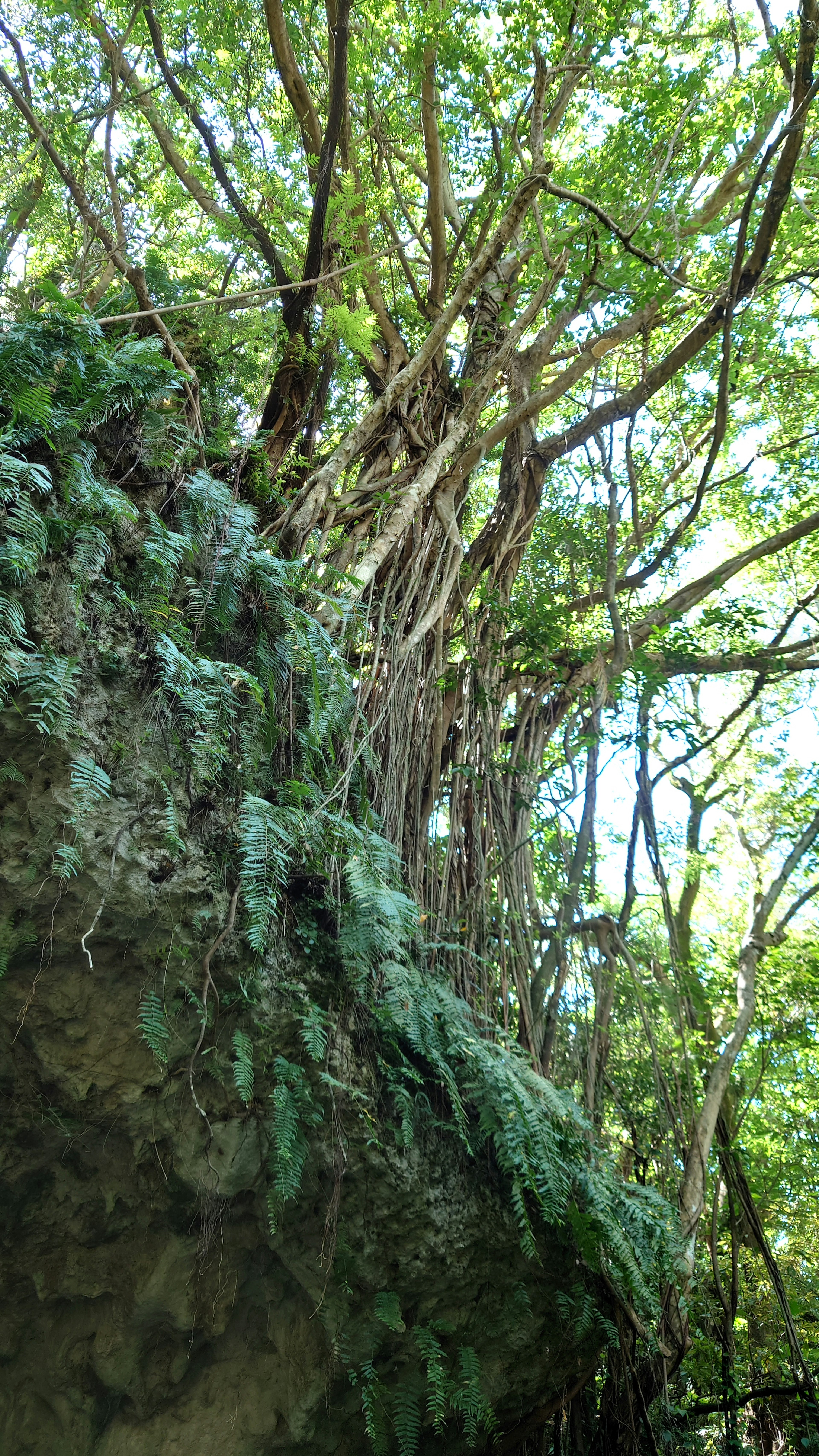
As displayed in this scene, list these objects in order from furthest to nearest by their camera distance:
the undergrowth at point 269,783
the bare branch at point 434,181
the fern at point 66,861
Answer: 1. the bare branch at point 434,181
2. the undergrowth at point 269,783
3. the fern at point 66,861

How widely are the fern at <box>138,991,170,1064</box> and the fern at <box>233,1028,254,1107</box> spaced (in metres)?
0.18

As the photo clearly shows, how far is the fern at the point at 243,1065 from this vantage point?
207cm

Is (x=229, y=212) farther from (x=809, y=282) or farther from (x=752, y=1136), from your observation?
(x=752, y=1136)

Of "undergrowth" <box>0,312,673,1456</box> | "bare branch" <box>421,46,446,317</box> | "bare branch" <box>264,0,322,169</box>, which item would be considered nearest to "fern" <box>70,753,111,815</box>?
"undergrowth" <box>0,312,673,1456</box>

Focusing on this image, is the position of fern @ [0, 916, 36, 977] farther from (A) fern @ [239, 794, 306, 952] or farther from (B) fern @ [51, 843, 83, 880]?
(A) fern @ [239, 794, 306, 952]

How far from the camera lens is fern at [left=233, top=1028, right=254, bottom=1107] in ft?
6.79

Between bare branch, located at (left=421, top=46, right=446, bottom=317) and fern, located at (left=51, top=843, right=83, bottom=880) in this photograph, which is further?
bare branch, located at (left=421, top=46, right=446, bottom=317)

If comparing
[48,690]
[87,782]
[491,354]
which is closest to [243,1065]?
[87,782]

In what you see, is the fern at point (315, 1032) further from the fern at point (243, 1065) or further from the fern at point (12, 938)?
the fern at point (12, 938)

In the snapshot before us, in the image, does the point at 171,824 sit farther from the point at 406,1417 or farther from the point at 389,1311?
the point at 406,1417

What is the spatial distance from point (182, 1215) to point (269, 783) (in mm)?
1308

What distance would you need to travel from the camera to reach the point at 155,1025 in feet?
6.93

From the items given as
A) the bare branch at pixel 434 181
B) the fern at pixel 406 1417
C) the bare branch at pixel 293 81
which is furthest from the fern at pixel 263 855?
the bare branch at pixel 434 181

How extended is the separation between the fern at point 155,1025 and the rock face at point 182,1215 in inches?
2.4
